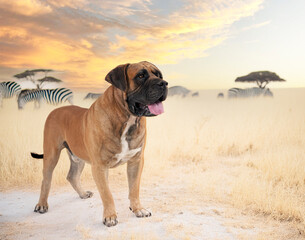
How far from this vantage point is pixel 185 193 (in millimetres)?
5395

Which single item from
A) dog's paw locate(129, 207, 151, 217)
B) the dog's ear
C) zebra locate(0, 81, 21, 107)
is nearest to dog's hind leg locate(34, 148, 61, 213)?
dog's paw locate(129, 207, 151, 217)

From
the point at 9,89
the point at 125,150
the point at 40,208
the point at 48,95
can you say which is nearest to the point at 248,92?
the point at 48,95

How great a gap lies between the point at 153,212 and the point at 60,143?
Answer: 156cm

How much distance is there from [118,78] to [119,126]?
524mm

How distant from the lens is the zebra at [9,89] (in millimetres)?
13655

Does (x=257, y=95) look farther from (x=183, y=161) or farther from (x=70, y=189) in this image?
(x=70, y=189)

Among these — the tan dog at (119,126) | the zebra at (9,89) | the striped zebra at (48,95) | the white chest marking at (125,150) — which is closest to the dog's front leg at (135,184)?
the tan dog at (119,126)

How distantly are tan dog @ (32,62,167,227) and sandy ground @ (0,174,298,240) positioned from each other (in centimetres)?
26

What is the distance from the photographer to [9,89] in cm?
1446

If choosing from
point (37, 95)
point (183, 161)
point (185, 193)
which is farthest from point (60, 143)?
point (37, 95)

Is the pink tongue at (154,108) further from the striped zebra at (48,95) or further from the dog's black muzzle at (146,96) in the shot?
the striped zebra at (48,95)

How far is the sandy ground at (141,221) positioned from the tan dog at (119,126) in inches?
10.3

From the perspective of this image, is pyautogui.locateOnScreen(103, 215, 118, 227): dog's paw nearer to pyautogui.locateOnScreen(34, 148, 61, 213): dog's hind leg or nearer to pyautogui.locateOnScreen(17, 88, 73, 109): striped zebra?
pyautogui.locateOnScreen(34, 148, 61, 213): dog's hind leg

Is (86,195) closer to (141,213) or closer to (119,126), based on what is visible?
(141,213)
